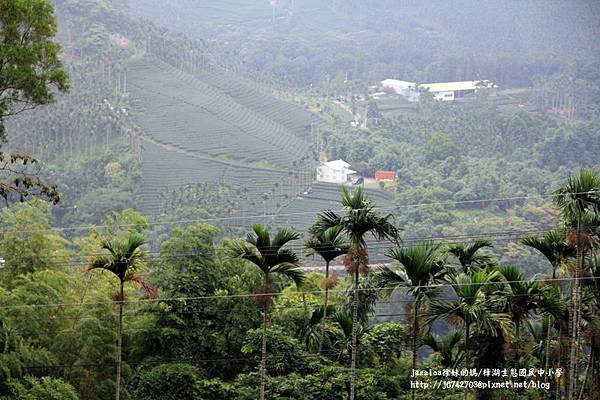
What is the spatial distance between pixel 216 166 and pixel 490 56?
70.4 metres

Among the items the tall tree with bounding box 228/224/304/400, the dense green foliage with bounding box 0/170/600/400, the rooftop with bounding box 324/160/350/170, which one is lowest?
the dense green foliage with bounding box 0/170/600/400

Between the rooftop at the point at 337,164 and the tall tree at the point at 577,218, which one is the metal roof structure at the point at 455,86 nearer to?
the rooftop at the point at 337,164

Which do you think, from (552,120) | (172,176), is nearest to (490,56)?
(552,120)

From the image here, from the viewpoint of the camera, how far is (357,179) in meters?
91.4

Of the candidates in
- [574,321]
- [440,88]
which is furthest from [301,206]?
[574,321]

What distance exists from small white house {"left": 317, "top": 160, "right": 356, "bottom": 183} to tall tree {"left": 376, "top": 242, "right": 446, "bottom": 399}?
Answer: 79.5 metres

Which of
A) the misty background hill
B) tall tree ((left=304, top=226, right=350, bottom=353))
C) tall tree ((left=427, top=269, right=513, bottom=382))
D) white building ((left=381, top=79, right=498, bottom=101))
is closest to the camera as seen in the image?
tall tree ((left=427, top=269, right=513, bottom=382))

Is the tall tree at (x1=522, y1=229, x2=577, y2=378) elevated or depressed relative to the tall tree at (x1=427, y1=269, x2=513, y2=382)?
elevated

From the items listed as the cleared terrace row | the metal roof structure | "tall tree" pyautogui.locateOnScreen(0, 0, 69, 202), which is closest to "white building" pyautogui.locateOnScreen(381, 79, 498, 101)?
the metal roof structure

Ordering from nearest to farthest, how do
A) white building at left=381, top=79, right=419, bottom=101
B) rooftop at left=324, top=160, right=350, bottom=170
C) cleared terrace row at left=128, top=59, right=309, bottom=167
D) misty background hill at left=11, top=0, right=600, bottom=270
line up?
misty background hill at left=11, top=0, right=600, bottom=270, rooftop at left=324, top=160, right=350, bottom=170, cleared terrace row at left=128, top=59, right=309, bottom=167, white building at left=381, top=79, right=419, bottom=101

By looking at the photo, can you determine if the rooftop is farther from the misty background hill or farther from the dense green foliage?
the dense green foliage

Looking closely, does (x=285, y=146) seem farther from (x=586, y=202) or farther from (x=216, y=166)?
(x=586, y=202)

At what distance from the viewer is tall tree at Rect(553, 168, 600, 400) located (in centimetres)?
1088

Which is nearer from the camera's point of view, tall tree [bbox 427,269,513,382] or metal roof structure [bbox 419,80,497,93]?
tall tree [bbox 427,269,513,382]
